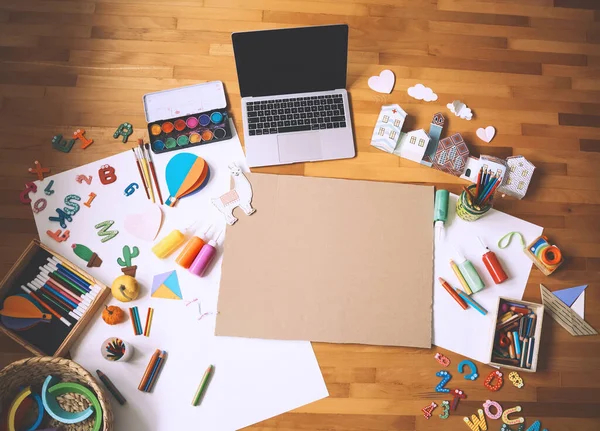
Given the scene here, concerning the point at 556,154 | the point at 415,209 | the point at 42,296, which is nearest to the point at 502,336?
the point at 415,209

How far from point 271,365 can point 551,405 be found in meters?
0.76

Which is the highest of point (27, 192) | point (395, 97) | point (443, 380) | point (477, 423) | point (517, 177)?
point (395, 97)

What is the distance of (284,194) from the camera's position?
148cm

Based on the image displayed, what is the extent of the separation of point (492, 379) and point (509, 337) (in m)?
0.12

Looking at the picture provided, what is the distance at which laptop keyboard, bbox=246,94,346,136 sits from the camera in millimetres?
1521

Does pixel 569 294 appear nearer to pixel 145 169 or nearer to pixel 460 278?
pixel 460 278

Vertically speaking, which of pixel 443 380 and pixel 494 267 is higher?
pixel 494 267

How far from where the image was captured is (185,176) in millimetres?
1480

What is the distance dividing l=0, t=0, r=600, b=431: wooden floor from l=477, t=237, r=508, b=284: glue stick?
A: 0.31 feet

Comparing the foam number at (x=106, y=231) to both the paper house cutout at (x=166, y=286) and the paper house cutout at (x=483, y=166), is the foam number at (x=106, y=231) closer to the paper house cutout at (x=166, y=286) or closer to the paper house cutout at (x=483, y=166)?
the paper house cutout at (x=166, y=286)

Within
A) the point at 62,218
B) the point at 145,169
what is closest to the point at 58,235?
the point at 62,218

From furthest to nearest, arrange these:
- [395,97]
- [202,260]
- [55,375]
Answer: [395,97] → [202,260] → [55,375]

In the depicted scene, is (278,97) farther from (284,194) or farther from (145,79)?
(145,79)

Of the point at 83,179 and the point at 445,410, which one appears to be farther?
the point at 83,179
